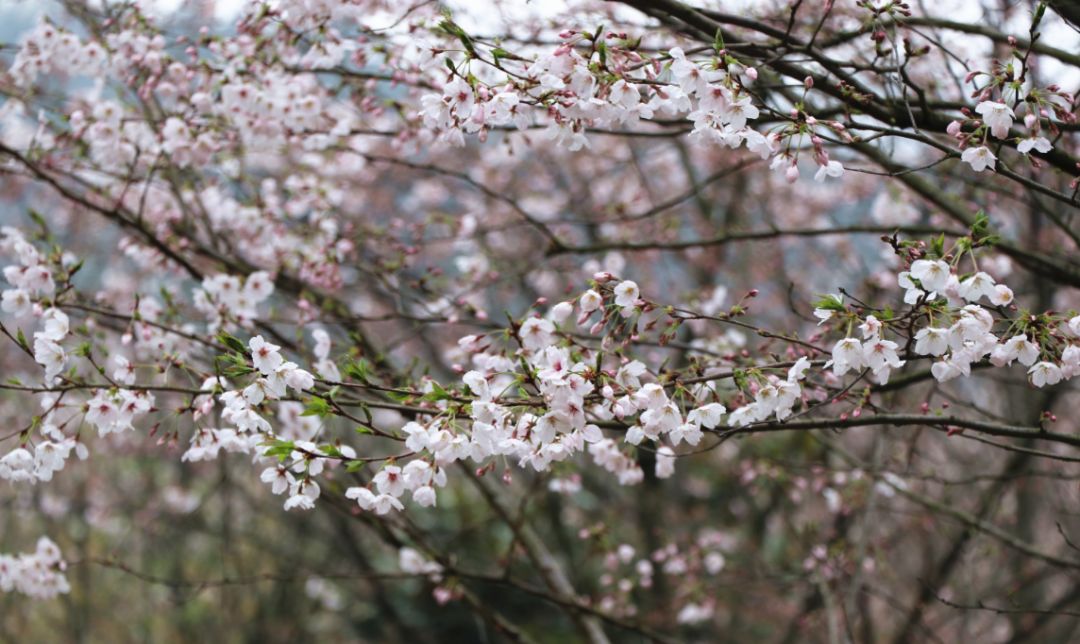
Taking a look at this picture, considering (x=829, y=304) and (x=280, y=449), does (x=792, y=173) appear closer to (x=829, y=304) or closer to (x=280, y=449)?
(x=829, y=304)

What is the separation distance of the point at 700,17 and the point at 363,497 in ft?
5.12

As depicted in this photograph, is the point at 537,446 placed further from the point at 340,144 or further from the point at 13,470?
the point at 340,144

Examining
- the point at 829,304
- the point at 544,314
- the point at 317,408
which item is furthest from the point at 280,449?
the point at 544,314

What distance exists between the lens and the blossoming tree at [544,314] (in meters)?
2.13

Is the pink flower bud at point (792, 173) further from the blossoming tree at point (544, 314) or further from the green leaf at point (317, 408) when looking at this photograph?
the green leaf at point (317, 408)

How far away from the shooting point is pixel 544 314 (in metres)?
5.20

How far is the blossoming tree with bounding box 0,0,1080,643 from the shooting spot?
2129 millimetres

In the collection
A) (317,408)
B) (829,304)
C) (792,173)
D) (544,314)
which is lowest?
(317,408)

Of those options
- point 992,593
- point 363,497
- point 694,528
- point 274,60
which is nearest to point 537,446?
point 363,497

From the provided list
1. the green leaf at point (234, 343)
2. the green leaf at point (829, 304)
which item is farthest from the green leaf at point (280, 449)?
the green leaf at point (829, 304)

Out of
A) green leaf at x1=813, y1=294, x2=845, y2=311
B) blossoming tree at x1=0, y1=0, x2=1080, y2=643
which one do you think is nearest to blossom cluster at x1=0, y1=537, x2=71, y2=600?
blossoming tree at x1=0, y1=0, x2=1080, y2=643

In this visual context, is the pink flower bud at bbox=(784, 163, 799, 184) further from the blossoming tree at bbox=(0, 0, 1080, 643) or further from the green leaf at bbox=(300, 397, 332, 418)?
the green leaf at bbox=(300, 397, 332, 418)

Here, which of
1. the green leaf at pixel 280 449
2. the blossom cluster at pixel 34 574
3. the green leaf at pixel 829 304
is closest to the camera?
the green leaf at pixel 829 304

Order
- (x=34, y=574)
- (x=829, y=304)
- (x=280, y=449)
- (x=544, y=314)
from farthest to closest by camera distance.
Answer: (x=544, y=314), (x=34, y=574), (x=280, y=449), (x=829, y=304)
